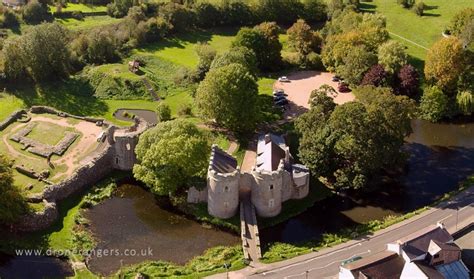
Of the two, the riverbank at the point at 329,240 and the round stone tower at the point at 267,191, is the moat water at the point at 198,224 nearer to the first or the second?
the riverbank at the point at 329,240

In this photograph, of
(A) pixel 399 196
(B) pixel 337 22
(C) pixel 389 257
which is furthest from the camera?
(B) pixel 337 22

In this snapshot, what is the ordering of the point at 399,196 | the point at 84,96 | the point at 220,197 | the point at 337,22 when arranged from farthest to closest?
the point at 337,22, the point at 84,96, the point at 399,196, the point at 220,197

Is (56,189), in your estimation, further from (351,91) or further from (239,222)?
(351,91)

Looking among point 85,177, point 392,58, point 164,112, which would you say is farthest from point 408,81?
point 85,177

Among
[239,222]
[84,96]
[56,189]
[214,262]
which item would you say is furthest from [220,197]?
[84,96]

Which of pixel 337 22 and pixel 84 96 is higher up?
pixel 337 22

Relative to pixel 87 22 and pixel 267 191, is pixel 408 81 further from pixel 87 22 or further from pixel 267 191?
pixel 87 22

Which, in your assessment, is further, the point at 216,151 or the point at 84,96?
the point at 84,96
